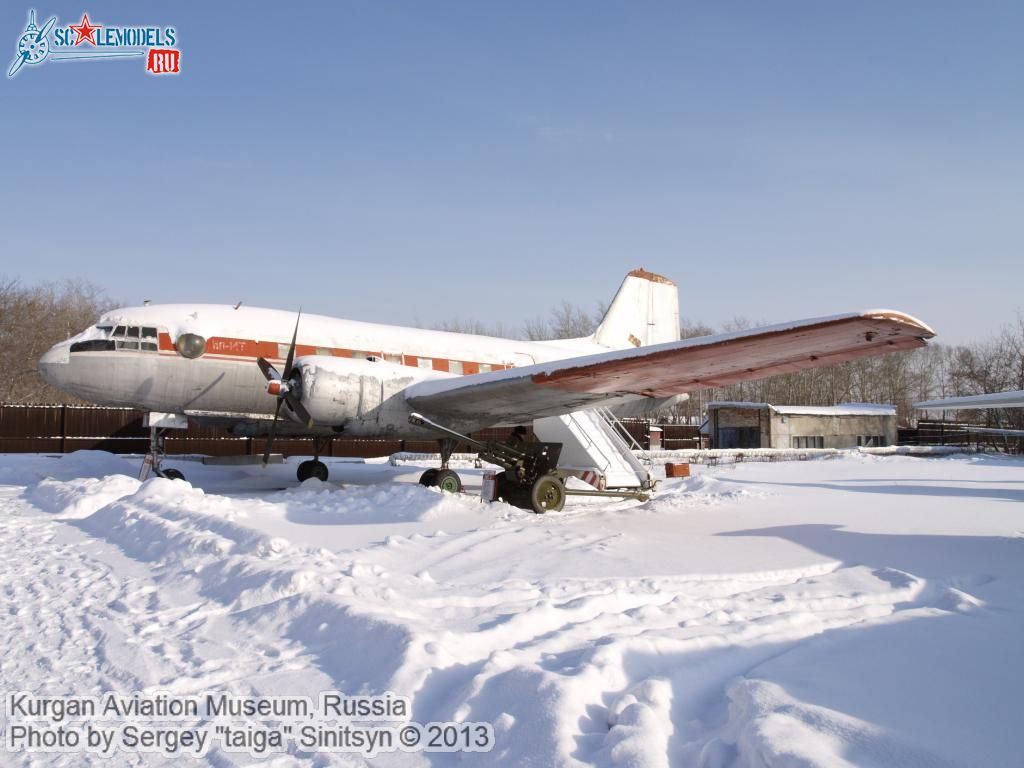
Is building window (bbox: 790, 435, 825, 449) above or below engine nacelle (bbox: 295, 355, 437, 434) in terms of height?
below

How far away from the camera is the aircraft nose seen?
14109mm

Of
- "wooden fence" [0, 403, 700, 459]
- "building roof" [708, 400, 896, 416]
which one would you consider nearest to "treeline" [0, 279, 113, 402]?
"wooden fence" [0, 403, 700, 459]

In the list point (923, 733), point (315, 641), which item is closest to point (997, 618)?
point (923, 733)

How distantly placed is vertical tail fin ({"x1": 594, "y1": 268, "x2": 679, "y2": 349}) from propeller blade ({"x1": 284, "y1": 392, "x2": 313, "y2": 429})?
10.5 metres

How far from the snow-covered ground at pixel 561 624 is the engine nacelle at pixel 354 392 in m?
2.66

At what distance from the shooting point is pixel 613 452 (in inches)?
577

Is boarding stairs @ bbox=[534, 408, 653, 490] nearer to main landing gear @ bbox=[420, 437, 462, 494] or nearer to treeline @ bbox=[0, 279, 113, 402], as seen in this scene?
main landing gear @ bbox=[420, 437, 462, 494]

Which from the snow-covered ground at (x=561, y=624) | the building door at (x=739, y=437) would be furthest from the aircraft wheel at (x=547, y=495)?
the building door at (x=739, y=437)

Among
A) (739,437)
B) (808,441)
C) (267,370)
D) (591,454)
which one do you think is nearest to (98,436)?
(267,370)

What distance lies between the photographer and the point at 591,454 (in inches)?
561

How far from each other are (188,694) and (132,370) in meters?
12.1

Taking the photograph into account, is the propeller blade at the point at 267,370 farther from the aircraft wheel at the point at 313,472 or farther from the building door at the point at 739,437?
the building door at the point at 739,437

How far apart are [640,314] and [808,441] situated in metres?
24.9

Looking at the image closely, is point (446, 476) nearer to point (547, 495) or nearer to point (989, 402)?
point (547, 495)
